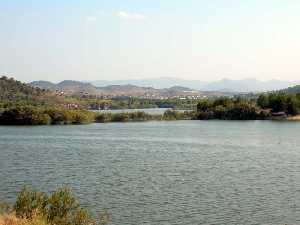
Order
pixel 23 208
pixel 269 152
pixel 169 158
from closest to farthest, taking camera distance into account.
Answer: pixel 23 208 < pixel 169 158 < pixel 269 152

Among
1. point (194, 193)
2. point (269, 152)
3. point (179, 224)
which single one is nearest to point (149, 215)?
point (179, 224)

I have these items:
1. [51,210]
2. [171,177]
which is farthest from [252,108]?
Result: [51,210]

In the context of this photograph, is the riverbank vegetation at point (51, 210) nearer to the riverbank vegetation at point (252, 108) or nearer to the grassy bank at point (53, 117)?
the grassy bank at point (53, 117)

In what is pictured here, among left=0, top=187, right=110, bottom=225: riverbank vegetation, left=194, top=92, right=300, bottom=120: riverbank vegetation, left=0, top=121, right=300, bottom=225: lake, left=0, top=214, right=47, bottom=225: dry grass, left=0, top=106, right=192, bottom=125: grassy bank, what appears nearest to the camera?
left=0, top=214, right=47, bottom=225: dry grass

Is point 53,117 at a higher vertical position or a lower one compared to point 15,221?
higher

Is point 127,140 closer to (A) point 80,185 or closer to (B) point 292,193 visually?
(A) point 80,185

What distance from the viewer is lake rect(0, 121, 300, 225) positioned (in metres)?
31.1

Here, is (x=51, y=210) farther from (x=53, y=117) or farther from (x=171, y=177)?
(x=53, y=117)

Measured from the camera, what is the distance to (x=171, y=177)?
4428cm

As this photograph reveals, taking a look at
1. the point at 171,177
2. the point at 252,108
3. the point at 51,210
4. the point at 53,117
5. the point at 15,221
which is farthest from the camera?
the point at 252,108

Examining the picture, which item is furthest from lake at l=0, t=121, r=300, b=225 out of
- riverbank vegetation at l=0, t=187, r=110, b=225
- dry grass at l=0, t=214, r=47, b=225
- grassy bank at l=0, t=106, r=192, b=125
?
grassy bank at l=0, t=106, r=192, b=125

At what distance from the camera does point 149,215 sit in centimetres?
3034

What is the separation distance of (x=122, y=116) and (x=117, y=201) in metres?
118

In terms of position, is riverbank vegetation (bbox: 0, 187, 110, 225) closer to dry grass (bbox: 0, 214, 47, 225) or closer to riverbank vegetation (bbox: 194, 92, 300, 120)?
dry grass (bbox: 0, 214, 47, 225)
